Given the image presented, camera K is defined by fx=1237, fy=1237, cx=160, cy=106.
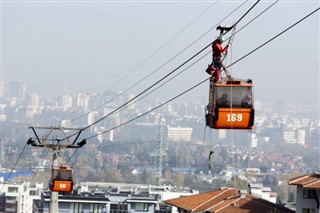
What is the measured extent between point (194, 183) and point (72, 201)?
109 meters

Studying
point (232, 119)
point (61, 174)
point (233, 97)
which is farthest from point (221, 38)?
point (61, 174)

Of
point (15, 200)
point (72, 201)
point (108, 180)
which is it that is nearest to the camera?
point (72, 201)

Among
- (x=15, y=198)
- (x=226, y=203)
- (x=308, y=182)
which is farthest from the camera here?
(x=15, y=198)

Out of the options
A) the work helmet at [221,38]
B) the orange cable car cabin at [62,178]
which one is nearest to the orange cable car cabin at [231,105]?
the work helmet at [221,38]

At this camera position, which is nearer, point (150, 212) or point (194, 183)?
point (150, 212)

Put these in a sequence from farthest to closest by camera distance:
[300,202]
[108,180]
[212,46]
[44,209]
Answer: [108,180] → [44,209] → [300,202] → [212,46]

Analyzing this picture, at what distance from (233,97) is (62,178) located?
1713 centimetres

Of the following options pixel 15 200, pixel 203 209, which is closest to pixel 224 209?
pixel 203 209

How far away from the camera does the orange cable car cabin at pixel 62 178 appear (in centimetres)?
3309

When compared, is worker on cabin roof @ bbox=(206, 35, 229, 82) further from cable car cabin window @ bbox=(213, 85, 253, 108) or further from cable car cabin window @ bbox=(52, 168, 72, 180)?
cable car cabin window @ bbox=(52, 168, 72, 180)

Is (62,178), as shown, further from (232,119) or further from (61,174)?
(232,119)

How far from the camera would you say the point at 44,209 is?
253 feet

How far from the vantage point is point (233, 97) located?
17016mm

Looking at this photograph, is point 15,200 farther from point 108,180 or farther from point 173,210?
point 108,180
